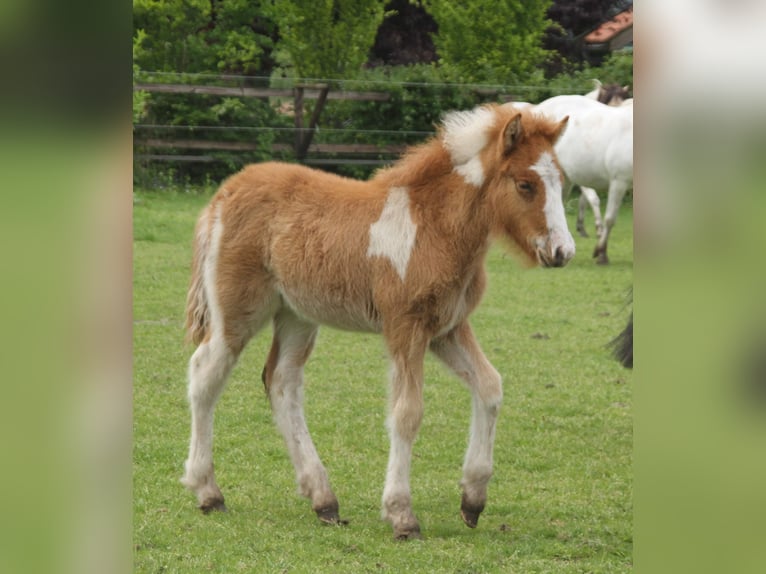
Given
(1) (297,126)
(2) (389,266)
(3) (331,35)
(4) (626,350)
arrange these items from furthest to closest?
(3) (331,35), (1) (297,126), (4) (626,350), (2) (389,266)

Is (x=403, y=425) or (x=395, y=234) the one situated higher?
(x=395, y=234)

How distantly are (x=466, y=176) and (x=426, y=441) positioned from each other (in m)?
2.20

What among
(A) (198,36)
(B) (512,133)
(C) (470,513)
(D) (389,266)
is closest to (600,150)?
(B) (512,133)

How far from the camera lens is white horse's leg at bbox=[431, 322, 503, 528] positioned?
16.3 feet

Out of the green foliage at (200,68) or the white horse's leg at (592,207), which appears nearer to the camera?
the white horse's leg at (592,207)

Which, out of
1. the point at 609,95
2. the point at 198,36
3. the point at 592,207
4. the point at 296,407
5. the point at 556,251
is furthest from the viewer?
the point at 198,36

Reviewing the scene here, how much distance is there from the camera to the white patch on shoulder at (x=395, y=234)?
16.2 ft

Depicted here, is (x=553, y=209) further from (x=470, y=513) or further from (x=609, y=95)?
(x=609, y=95)

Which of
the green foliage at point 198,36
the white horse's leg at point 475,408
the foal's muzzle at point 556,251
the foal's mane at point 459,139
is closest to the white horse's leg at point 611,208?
the foal's mane at point 459,139

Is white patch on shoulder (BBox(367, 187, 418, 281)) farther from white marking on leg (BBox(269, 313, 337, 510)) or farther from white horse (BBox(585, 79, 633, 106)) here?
white horse (BBox(585, 79, 633, 106))

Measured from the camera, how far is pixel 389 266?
4953 millimetres

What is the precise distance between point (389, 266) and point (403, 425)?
0.73m

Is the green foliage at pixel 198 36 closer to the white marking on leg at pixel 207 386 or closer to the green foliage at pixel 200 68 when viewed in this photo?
the green foliage at pixel 200 68

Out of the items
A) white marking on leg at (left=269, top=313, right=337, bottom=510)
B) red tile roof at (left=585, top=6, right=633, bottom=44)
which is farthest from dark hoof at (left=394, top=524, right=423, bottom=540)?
red tile roof at (left=585, top=6, right=633, bottom=44)
